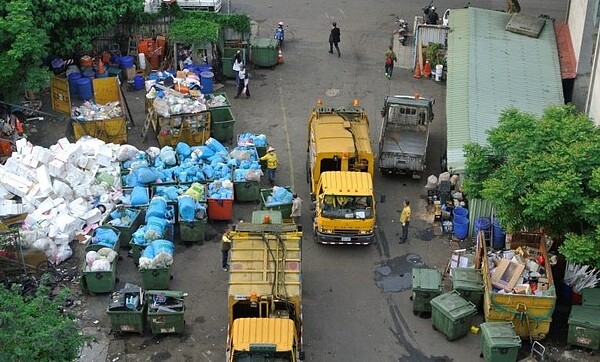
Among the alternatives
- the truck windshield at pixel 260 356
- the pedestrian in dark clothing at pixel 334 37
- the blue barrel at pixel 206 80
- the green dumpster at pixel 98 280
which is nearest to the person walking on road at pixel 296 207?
the green dumpster at pixel 98 280

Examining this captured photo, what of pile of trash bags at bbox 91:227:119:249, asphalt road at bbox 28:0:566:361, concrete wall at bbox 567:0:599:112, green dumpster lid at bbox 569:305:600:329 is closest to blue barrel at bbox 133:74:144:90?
asphalt road at bbox 28:0:566:361

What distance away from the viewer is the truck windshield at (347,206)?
80.5ft

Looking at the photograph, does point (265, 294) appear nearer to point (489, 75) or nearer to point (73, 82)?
point (489, 75)

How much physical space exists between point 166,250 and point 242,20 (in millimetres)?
14742

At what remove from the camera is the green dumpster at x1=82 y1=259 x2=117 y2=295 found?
22562mm

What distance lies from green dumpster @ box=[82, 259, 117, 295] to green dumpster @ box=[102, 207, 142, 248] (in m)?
1.66

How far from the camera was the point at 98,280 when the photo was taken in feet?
74.3

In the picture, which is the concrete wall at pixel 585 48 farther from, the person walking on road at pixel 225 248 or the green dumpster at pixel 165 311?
the green dumpster at pixel 165 311

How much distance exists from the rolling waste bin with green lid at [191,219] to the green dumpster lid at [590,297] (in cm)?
1035

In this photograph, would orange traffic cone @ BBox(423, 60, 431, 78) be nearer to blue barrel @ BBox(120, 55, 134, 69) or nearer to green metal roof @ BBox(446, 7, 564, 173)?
green metal roof @ BBox(446, 7, 564, 173)

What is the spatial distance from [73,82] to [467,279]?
57.3 ft

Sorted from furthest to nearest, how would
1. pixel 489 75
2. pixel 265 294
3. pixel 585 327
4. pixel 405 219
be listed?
pixel 489 75, pixel 405 219, pixel 585 327, pixel 265 294

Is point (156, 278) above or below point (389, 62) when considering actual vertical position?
below

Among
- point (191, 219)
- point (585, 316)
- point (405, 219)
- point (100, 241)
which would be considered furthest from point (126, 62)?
point (585, 316)
